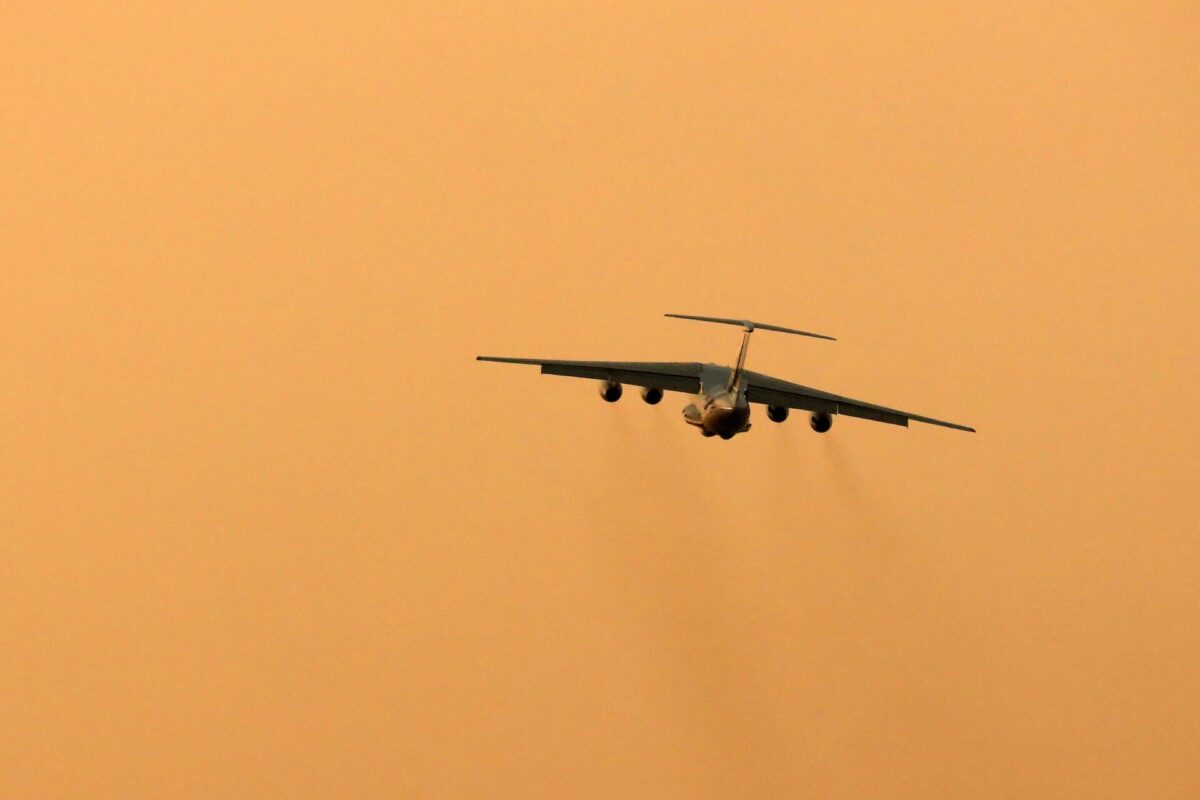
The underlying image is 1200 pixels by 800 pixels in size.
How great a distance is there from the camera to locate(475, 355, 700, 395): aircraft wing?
28.6 m

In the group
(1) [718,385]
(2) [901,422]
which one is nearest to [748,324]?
(1) [718,385]

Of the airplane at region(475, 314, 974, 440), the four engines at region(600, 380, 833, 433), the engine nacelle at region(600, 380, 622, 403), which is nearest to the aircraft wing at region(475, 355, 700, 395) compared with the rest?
the airplane at region(475, 314, 974, 440)

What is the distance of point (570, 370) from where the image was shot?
28594 millimetres

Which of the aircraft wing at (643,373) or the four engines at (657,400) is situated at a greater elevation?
the aircraft wing at (643,373)

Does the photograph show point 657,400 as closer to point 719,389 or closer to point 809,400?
point 719,389

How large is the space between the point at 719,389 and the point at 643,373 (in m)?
1.98

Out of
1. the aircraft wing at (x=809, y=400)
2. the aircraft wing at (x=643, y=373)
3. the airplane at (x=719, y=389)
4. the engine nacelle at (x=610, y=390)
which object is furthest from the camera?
the engine nacelle at (x=610, y=390)

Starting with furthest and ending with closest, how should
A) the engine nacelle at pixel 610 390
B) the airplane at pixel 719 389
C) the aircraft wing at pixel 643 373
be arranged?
the engine nacelle at pixel 610 390 < the aircraft wing at pixel 643 373 < the airplane at pixel 719 389

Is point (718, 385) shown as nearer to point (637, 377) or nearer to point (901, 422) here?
point (637, 377)

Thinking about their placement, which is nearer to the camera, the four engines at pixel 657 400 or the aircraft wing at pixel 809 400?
the aircraft wing at pixel 809 400

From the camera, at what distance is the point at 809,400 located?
31.3 m

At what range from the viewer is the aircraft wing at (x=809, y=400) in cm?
3023

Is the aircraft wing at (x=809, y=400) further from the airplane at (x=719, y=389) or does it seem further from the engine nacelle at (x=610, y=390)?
the engine nacelle at (x=610, y=390)

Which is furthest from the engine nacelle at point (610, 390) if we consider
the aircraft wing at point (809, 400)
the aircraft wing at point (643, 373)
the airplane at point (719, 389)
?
the aircraft wing at point (809, 400)
